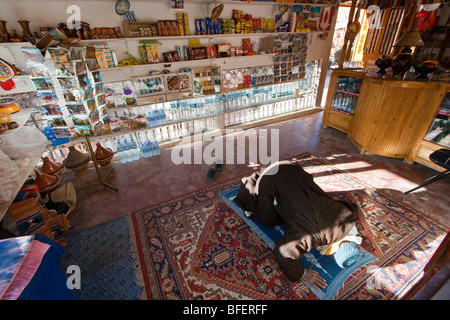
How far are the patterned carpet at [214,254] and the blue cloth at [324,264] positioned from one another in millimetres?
53

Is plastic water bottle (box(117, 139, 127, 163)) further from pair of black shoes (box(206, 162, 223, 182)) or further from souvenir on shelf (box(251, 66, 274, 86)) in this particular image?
souvenir on shelf (box(251, 66, 274, 86))

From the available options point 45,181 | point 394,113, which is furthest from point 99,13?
point 394,113

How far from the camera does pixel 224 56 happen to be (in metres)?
4.53

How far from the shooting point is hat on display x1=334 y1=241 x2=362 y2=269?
2100mm

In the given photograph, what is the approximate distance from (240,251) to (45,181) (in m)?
2.77

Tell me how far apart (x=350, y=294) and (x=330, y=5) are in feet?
20.6

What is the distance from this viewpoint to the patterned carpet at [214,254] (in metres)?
1.98

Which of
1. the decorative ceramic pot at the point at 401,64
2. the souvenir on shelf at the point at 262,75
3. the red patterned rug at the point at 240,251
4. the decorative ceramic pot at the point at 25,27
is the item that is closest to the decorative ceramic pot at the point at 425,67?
the decorative ceramic pot at the point at 401,64

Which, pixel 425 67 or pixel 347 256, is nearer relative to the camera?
pixel 347 256

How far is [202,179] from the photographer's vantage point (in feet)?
11.8

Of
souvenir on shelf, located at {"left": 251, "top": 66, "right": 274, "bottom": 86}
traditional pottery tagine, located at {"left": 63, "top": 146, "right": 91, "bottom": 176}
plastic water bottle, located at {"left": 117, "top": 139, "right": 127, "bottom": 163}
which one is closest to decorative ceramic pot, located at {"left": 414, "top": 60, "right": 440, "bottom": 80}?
souvenir on shelf, located at {"left": 251, "top": 66, "right": 274, "bottom": 86}

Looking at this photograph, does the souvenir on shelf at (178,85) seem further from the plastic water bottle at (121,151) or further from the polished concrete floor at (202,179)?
the plastic water bottle at (121,151)

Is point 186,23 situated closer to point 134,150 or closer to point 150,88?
point 150,88

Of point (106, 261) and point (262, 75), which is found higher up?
point (262, 75)
